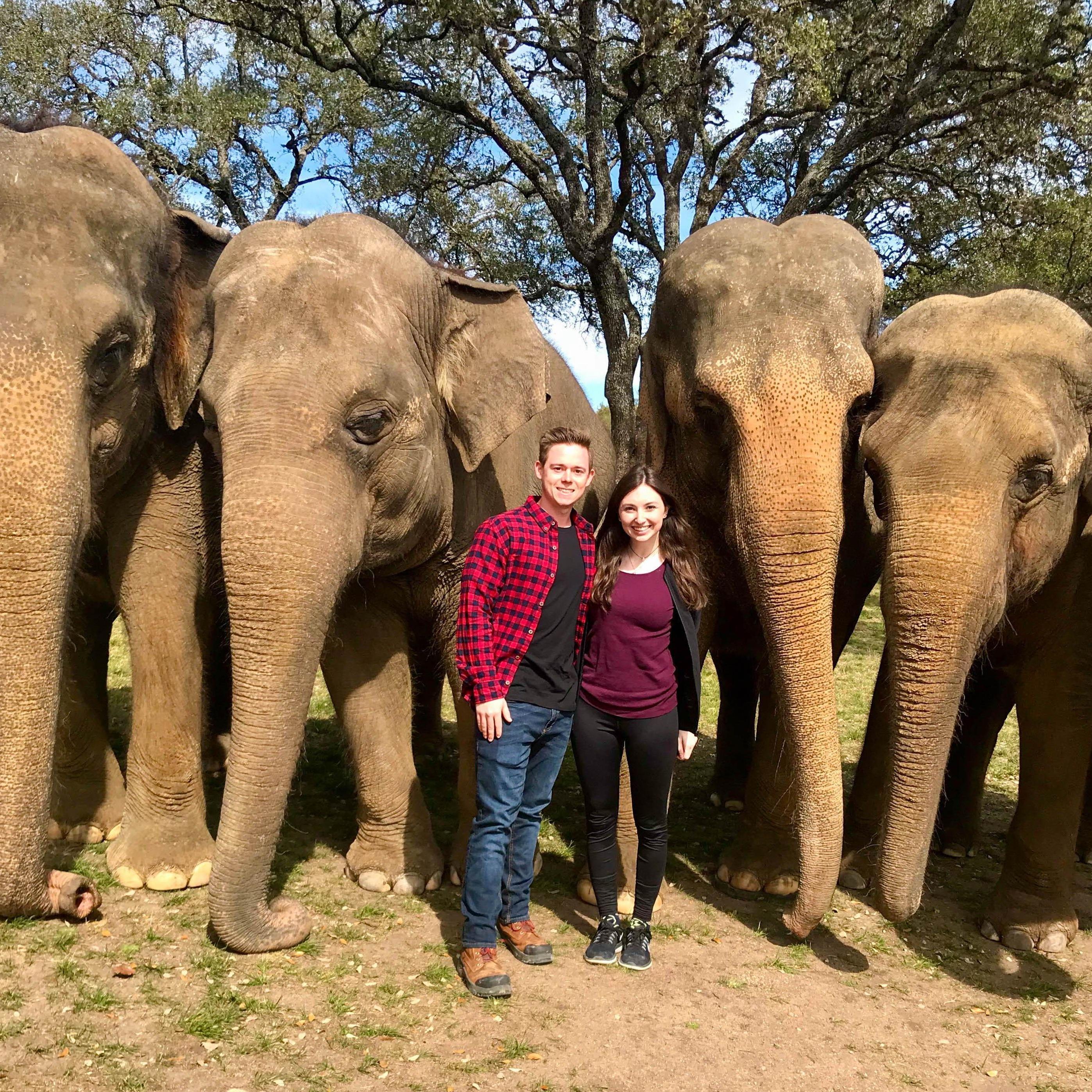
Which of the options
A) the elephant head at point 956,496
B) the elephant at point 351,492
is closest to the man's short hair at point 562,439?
the elephant at point 351,492

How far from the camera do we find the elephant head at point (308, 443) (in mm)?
3426

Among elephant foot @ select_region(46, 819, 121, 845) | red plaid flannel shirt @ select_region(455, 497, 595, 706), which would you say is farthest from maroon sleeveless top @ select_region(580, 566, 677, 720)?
elephant foot @ select_region(46, 819, 121, 845)

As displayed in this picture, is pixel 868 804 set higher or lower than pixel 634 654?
lower

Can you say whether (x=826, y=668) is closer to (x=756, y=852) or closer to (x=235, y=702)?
(x=756, y=852)

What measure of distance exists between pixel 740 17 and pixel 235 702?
11783 mm

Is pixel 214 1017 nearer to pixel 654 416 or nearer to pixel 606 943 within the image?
pixel 606 943

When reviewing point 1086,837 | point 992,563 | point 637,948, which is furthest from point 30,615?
point 1086,837

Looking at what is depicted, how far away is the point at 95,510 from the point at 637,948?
2.46 meters

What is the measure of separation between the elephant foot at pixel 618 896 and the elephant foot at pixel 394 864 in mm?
594

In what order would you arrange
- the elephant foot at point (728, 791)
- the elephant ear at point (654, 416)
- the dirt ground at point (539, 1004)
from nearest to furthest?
the dirt ground at point (539, 1004) < the elephant ear at point (654, 416) < the elephant foot at point (728, 791)

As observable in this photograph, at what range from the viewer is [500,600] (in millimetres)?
3688

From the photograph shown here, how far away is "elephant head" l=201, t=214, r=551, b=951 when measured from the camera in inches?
135

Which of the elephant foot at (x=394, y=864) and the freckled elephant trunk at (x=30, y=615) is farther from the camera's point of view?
the elephant foot at (x=394, y=864)

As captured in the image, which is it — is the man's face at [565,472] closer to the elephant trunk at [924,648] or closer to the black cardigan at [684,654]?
the black cardigan at [684,654]
